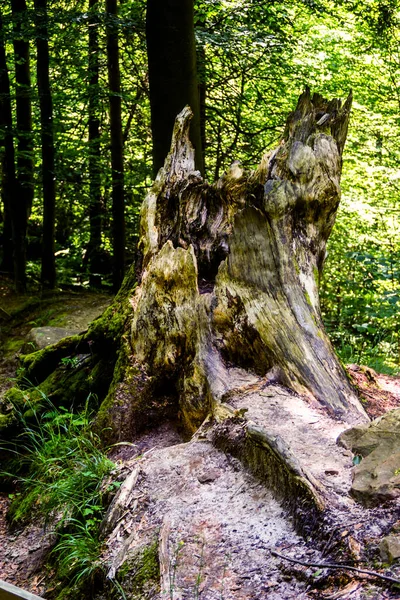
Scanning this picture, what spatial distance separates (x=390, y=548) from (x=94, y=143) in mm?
10374

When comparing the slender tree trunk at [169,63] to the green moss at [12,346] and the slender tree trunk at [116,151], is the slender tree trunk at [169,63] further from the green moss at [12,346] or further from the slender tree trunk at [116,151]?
the green moss at [12,346]

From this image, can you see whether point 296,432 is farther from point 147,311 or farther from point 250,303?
point 147,311

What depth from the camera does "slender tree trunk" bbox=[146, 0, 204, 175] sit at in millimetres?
6500

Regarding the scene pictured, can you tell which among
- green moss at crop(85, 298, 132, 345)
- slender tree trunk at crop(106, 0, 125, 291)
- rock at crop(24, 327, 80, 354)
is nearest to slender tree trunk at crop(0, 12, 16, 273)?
slender tree trunk at crop(106, 0, 125, 291)

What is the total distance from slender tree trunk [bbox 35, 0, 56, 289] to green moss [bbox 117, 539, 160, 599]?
25.4 feet

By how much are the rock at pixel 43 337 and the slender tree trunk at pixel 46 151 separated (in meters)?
3.52

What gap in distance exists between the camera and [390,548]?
6.49 feet

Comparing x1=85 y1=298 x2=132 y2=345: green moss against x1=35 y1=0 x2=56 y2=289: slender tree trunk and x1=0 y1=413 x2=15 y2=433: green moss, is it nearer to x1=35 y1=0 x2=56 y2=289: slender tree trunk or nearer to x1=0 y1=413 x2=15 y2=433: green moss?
x1=0 y1=413 x2=15 y2=433: green moss

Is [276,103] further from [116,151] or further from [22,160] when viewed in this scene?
[22,160]

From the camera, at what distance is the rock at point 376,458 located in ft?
7.48

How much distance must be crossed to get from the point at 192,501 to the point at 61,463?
60.0 inches

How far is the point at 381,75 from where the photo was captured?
11812mm

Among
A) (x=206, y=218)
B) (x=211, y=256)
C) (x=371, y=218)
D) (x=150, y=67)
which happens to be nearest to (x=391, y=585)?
(x=211, y=256)

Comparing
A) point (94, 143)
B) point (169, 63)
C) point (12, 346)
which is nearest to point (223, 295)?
point (169, 63)
